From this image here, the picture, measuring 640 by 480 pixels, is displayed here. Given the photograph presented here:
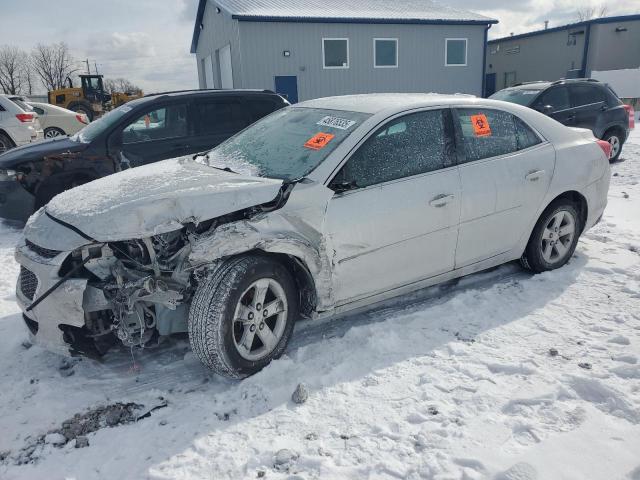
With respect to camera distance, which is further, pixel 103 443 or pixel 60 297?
pixel 60 297

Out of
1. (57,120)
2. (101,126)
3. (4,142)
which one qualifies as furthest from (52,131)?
(101,126)

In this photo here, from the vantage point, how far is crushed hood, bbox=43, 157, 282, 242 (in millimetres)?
2990

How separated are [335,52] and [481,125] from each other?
1655cm

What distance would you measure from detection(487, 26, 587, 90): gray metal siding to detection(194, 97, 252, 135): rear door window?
26057 mm

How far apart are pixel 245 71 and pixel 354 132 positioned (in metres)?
15.8

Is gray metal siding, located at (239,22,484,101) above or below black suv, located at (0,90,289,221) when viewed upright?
above

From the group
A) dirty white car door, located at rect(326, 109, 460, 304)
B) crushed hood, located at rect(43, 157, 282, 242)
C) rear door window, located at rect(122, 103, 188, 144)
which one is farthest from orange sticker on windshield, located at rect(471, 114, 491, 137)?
rear door window, located at rect(122, 103, 188, 144)

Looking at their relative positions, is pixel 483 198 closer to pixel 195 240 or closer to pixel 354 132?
pixel 354 132

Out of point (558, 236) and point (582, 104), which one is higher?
point (582, 104)

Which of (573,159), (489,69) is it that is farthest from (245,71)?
(489,69)

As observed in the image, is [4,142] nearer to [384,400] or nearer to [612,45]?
[384,400]

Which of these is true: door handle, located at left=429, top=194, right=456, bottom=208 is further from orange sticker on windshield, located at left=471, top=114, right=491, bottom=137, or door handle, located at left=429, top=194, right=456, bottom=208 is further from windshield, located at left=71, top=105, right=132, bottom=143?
windshield, located at left=71, top=105, right=132, bottom=143

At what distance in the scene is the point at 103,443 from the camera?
2.71m

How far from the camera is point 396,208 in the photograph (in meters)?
3.56
